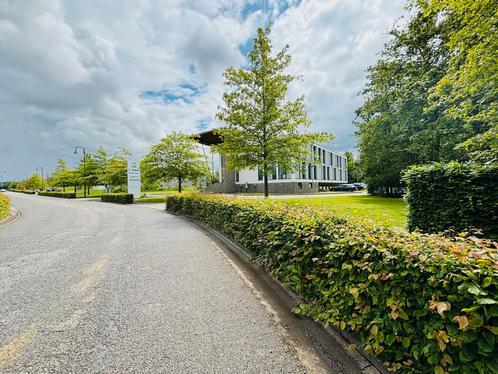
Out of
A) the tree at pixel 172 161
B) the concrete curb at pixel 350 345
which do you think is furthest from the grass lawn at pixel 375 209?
the tree at pixel 172 161

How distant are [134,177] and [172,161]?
15.9 ft

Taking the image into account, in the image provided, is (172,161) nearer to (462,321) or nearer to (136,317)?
(136,317)

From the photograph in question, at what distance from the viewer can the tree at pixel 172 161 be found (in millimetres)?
23703

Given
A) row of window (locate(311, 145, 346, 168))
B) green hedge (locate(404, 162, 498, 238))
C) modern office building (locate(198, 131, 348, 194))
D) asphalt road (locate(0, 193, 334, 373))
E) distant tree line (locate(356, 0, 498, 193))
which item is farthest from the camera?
row of window (locate(311, 145, 346, 168))

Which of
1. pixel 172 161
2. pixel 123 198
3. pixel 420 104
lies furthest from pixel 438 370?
pixel 123 198

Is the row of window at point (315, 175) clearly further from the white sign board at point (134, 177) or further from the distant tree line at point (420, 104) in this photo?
the white sign board at point (134, 177)

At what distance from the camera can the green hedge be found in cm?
526

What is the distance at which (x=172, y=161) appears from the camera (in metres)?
23.8

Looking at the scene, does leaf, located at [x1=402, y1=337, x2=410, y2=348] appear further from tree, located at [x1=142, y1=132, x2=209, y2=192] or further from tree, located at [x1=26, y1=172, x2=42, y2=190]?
tree, located at [x1=26, y1=172, x2=42, y2=190]

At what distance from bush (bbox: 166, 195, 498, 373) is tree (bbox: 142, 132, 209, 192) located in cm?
2166

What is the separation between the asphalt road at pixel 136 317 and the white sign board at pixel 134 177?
19.7 metres

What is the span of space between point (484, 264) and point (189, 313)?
10.7ft

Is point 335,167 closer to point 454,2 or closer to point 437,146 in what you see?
point 437,146

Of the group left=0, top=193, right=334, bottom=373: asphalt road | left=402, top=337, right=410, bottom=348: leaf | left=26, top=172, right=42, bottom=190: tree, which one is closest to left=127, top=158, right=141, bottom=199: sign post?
left=0, top=193, right=334, bottom=373: asphalt road
